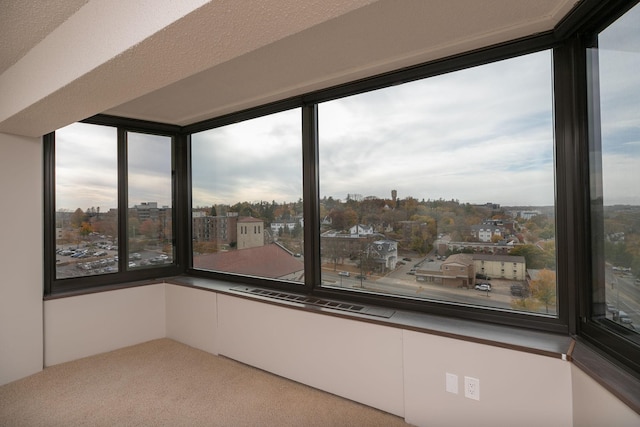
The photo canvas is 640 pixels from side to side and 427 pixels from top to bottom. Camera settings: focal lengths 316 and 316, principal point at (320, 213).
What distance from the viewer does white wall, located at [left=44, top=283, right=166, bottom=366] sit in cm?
302

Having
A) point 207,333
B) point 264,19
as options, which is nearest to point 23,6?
point 264,19

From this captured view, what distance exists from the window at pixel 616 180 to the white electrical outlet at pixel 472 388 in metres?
0.70

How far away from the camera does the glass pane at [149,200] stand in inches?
145

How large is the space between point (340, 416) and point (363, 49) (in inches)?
99.4

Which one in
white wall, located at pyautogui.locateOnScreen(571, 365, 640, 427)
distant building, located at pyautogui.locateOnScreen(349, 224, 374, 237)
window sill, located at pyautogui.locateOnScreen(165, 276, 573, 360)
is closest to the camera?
white wall, located at pyautogui.locateOnScreen(571, 365, 640, 427)

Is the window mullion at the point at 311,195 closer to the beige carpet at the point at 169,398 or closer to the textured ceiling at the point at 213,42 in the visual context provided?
the textured ceiling at the point at 213,42

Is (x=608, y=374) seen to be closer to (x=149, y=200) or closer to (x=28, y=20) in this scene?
(x=28, y=20)

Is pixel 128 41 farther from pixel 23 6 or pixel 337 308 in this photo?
pixel 337 308

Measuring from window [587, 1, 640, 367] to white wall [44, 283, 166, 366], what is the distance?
3.94 meters

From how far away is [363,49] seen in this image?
2135 mm

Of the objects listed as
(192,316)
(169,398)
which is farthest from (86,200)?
(169,398)

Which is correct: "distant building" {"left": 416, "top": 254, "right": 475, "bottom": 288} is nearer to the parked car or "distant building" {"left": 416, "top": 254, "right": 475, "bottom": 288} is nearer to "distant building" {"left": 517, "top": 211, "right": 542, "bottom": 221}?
the parked car

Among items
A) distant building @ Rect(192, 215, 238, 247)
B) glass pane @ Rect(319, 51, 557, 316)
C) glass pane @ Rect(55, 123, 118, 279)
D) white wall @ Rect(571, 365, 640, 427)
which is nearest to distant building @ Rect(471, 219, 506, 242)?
glass pane @ Rect(319, 51, 557, 316)

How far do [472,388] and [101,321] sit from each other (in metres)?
3.47
